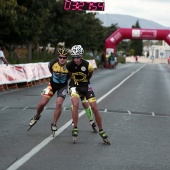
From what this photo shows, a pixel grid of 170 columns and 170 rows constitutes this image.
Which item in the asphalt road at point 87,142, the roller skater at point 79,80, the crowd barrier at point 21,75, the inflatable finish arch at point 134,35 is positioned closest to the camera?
the asphalt road at point 87,142

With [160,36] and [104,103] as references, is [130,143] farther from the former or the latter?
[160,36]

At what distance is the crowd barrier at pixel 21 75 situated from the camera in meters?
20.5


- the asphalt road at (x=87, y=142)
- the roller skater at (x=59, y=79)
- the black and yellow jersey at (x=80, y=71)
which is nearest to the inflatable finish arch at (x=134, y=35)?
the asphalt road at (x=87, y=142)

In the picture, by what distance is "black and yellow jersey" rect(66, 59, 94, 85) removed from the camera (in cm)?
908

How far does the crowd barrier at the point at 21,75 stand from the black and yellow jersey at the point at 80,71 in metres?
11.2

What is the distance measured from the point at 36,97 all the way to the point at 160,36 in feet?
133

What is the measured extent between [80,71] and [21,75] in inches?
534

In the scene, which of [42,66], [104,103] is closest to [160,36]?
[42,66]

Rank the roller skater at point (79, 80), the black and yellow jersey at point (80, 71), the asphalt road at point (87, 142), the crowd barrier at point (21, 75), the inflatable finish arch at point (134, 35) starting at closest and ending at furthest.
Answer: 1. the asphalt road at point (87, 142)
2. the roller skater at point (79, 80)
3. the black and yellow jersey at point (80, 71)
4. the crowd barrier at point (21, 75)
5. the inflatable finish arch at point (134, 35)

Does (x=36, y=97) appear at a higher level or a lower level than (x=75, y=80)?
lower

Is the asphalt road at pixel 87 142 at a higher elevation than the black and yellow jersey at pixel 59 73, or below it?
below

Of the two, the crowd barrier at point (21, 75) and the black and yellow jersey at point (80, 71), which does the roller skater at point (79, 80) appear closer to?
the black and yellow jersey at point (80, 71)

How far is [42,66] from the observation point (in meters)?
26.6

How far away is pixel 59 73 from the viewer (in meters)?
9.54
